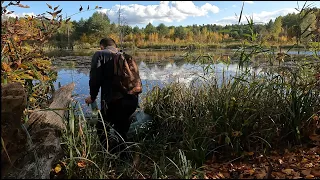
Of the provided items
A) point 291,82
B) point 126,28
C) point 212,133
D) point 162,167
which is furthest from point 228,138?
point 126,28

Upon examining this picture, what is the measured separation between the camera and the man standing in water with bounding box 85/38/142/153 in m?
3.39

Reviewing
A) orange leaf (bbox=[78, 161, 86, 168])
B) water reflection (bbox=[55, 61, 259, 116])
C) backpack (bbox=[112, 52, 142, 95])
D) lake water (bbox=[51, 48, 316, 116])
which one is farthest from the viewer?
lake water (bbox=[51, 48, 316, 116])

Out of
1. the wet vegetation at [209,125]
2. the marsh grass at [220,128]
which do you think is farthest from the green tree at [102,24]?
the marsh grass at [220,128]

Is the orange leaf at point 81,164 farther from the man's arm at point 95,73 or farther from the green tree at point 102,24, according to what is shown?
the green tree at point 102,24

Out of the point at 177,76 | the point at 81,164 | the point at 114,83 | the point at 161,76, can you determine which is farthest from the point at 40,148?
the point at 161,76

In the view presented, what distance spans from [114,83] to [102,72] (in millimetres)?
212

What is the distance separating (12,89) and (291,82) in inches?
120

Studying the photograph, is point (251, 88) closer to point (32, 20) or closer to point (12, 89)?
point (12, 89)

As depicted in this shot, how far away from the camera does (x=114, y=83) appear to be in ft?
11.2

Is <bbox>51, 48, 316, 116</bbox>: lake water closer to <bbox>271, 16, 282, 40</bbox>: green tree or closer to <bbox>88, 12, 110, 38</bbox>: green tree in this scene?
<bbox>271, 16, 282, 40</bbox>: green tree

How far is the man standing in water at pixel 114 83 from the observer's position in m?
3.39

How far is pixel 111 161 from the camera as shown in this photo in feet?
8.89

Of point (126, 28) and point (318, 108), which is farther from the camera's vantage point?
point (126, 28)

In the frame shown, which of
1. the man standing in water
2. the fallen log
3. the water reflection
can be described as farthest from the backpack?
the water reflection
